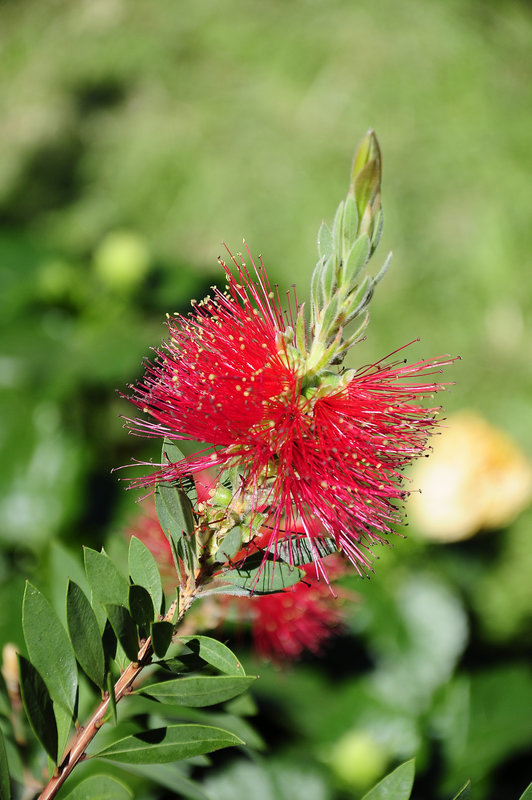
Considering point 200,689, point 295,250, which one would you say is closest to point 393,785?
point 200,689

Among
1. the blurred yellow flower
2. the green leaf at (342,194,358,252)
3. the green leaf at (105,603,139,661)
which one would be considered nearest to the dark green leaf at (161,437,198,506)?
the green leaf at (105,603,139,661)

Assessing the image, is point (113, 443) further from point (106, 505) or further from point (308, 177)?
point (308, 177)

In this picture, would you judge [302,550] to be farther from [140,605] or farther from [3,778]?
[3,778]

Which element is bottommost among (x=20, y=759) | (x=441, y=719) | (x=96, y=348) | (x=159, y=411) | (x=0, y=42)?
(x=441, y=719)

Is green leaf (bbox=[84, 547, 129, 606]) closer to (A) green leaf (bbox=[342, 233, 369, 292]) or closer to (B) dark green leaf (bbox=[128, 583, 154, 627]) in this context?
(B) dark green leaf (bbox=[128, 583, 154, 627])

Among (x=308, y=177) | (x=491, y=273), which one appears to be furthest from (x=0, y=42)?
(x=491, y=273)

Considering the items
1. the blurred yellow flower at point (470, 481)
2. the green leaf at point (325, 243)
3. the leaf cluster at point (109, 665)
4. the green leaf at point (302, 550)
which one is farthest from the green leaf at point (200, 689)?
the blurred yellow flower at point (470, 481)

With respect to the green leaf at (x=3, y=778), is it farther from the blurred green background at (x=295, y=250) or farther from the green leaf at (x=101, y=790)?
the blurred green background at (x=295, y=250)
